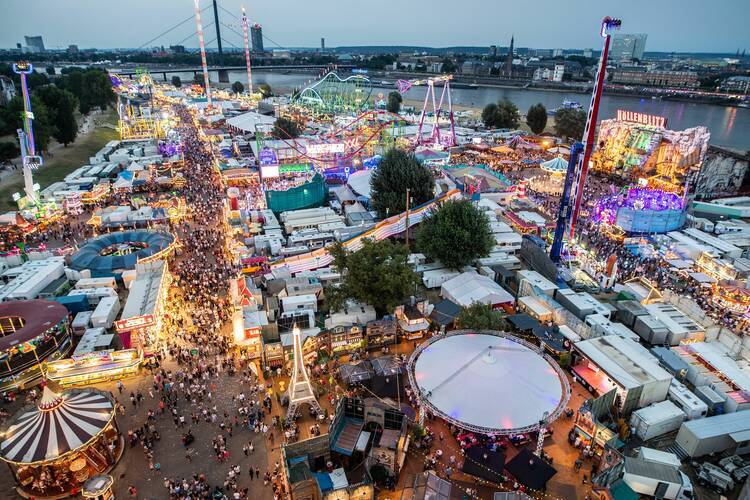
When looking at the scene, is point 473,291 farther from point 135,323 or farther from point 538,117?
point 538,117

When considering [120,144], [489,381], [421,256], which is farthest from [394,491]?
[120,144]

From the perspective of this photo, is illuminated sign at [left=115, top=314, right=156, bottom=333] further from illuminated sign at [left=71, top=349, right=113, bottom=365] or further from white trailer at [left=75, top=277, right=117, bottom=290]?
white trailer at [left=75, top=277, right=117, bottom=290]

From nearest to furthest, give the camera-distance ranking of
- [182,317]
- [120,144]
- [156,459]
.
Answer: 1. [156,459]
2. [182,317]
3. [120,144]

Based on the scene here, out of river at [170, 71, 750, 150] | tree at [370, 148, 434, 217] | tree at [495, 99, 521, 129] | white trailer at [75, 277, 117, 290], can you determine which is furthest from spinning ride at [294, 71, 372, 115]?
white trailer at [75, 277, 117, 290]

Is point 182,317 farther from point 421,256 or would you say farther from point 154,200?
point 154,200

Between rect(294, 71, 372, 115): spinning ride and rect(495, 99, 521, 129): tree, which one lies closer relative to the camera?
rect(495, 99, 521, 129): tree

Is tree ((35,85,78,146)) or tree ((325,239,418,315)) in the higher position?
tree ((35,85,78,146))

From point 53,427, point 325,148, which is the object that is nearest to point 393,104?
point 325,148
